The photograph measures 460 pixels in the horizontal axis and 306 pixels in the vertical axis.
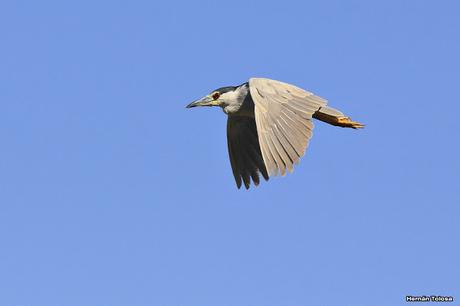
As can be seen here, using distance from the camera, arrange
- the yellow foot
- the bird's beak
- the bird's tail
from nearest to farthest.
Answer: the bird's tail → the yellow foot → the bird's beak

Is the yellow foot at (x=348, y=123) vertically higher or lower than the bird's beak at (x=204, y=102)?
lower

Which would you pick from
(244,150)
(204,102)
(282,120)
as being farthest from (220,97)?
(282,120)

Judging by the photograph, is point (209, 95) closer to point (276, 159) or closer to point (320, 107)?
point (320, 107)

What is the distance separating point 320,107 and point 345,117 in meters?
1.23

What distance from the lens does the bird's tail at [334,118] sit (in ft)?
53.1

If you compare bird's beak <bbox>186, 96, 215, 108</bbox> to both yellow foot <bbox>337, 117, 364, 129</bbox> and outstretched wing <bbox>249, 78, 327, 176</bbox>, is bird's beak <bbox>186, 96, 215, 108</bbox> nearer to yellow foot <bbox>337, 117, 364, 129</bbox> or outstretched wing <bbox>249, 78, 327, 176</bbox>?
outstretched wing <bbox>249, 78, 327, 176</bbox>

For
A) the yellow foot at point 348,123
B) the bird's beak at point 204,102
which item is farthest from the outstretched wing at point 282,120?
the bird's beak at point 204,102

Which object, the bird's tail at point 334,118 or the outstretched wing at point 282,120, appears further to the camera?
the bird's tail at point 334,118

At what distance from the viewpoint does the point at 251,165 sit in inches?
696

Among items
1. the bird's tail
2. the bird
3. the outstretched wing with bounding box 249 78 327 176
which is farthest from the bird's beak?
the bird's tail

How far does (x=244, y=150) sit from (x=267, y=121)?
3989mm

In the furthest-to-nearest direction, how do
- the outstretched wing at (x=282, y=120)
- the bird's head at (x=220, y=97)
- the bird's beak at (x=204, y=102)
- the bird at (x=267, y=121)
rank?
1. the bird's beak at (x=204, y=102)
2. the bird's head at (x=220, y=97)
3. the bird at (x=267, y=121)
4. the outstretched wing at (x=282, y=120)

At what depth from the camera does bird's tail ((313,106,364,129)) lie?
16172 mm

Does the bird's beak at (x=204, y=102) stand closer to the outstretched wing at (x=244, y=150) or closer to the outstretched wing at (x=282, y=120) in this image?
the outstretched wing at (x=244, y=150)
